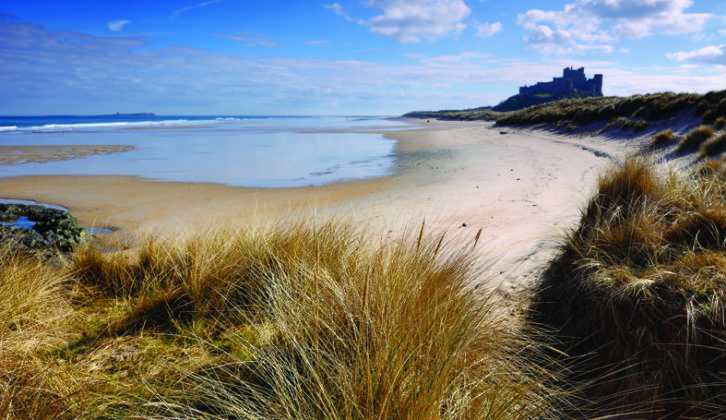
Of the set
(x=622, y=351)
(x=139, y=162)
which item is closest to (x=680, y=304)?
(x=622, y=351)

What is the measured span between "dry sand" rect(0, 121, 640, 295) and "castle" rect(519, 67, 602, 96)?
372 ft

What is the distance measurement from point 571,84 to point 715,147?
127 meters

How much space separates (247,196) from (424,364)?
8.89 metres

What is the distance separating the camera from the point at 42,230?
22.1 ft

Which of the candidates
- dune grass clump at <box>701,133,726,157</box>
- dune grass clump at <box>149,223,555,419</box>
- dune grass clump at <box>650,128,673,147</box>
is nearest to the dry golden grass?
dune grass clump at <box>149,223,555,419</box>

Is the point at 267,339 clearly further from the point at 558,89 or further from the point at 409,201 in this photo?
the point at 558,89

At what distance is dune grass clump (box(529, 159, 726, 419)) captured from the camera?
7.73 ft

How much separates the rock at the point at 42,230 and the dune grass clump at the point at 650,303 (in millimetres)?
5930

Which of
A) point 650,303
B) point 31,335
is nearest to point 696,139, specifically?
point 650,303

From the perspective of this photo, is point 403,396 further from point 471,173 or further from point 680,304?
point 471,173

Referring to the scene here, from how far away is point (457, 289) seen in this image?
255cm

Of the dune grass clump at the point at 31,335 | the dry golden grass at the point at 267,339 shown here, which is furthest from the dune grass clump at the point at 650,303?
the dune grass clump at the point at 31,335

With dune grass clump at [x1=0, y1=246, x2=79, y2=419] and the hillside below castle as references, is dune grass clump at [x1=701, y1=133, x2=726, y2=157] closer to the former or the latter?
dune grass clump at [x1=0, y1=246, x2=79, y2=419]

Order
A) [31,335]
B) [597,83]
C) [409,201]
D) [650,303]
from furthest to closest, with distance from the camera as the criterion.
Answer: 1. [597,83]
2. [409,201]
3. [650,303]
4. [31,335]
